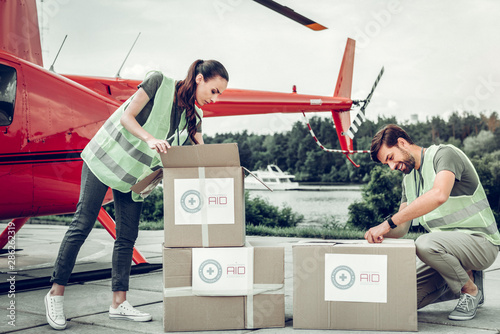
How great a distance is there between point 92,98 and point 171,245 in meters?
1.75

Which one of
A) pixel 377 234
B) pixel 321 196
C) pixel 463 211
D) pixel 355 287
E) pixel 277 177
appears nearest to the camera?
pixel 355 287

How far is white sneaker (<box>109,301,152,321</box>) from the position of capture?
2.53 metres

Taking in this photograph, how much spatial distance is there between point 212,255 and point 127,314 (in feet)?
1.83

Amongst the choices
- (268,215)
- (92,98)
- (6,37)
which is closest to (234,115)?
(92,98)

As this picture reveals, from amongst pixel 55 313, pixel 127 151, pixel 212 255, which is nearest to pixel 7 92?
pixel 127 151

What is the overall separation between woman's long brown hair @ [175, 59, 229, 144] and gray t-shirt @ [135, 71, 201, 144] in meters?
0.06

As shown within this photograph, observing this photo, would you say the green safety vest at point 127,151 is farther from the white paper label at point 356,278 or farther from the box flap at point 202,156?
the white paper label at point 356,278

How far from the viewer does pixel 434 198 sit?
2.39 metres

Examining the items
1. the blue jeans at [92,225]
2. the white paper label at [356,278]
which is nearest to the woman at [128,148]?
the blue jeans at [92,225]

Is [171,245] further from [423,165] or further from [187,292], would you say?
[423,165]

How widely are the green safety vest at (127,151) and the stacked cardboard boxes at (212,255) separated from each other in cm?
19

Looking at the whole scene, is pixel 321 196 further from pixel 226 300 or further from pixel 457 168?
pixel 226 300

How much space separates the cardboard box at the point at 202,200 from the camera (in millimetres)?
2428

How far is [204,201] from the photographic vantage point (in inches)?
96.1
